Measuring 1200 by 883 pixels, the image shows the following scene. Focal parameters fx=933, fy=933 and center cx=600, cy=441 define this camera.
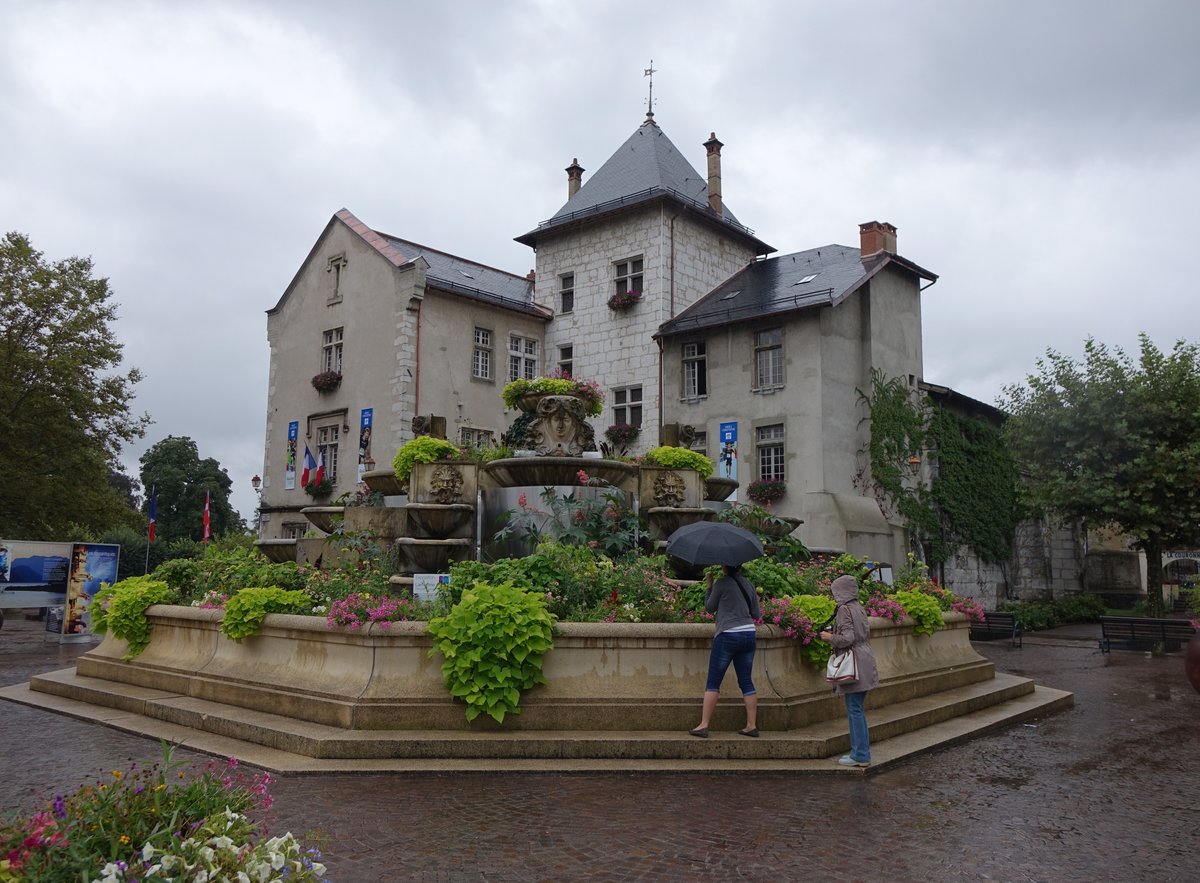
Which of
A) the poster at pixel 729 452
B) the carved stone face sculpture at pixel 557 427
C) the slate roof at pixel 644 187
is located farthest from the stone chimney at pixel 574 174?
the carved stone face sculpture at pixel 557 427

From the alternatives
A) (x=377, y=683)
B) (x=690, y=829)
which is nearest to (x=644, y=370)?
(x=377, y=683)

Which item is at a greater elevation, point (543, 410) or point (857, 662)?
point (543, 410)

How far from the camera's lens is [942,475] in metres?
30.6

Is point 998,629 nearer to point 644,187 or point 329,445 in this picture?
point 644,187

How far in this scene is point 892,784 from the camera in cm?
725

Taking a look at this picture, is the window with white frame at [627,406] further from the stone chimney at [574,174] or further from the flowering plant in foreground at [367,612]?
the flowering plant in foreground at [367,612]

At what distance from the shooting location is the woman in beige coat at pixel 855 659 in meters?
7.66

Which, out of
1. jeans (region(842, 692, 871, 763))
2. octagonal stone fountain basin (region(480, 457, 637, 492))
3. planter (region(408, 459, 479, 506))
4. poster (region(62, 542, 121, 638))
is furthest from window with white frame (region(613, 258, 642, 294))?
jeans (region(842, 692, 871, 763))

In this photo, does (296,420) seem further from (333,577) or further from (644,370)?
(333,577)

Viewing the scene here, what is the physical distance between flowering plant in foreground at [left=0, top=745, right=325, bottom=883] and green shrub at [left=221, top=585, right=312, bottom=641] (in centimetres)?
585

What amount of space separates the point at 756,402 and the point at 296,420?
1669 cm

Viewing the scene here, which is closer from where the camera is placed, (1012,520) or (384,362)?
(384,362)

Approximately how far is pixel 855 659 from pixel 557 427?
680cm

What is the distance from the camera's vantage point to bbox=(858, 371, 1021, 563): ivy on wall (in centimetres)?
2886
